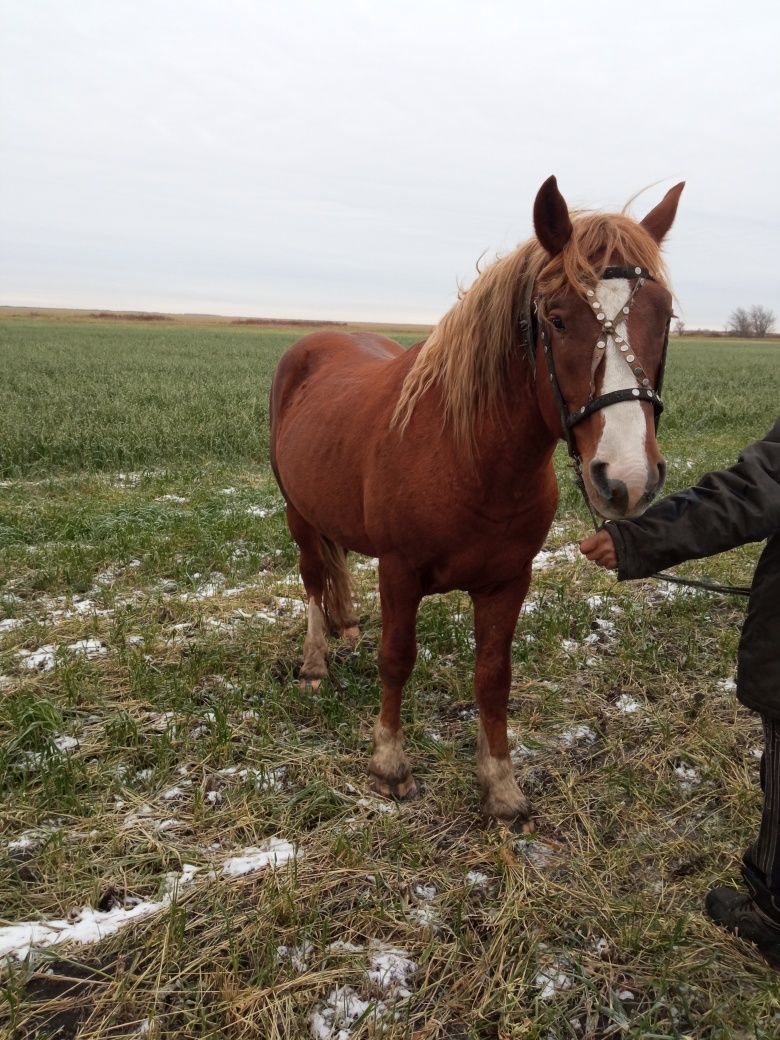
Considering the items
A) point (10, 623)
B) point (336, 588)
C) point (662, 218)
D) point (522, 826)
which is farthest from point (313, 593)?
point (662, 218)

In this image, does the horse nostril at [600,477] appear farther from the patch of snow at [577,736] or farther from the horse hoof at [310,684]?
the horse hoof at [310,684]

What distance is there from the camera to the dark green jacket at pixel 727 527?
5.55 ft

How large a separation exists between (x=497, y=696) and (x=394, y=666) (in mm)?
451

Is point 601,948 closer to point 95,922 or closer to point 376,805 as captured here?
point 376,805

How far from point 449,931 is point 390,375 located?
2.17 metres

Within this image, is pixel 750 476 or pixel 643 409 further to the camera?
pixel 750 476

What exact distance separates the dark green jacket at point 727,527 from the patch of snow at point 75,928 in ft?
5.91

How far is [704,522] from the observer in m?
1.71

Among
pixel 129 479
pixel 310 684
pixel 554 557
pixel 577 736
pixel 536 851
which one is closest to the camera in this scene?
pixel 536 851

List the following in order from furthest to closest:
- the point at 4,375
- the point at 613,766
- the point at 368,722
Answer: the point at 4,375 < the point at 368,722 < the point at 613,766

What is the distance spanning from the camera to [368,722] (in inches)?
125

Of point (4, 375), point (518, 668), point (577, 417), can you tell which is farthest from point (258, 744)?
point (4, 375)

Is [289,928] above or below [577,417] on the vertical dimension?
below

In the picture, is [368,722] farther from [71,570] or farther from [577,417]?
[71,570]
